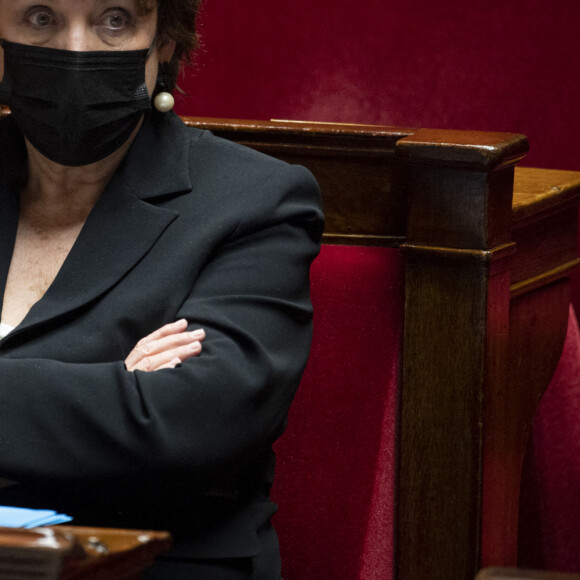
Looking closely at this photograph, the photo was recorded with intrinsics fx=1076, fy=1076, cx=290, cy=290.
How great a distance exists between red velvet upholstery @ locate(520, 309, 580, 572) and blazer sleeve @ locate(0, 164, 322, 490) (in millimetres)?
865

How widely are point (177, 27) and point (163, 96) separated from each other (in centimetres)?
11

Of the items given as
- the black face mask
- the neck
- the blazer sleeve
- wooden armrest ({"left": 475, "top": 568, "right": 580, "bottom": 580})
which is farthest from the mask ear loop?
wooden armrest ({"left": 475, "top": 568, "right": 580, "bottom": 580})

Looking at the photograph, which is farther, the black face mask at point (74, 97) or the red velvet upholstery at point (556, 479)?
the red velvet upholstery at point (556, 479)

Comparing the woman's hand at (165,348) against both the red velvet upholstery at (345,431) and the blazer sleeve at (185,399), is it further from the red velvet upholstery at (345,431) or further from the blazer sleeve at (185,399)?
the red velvet upholstery at (345,431)

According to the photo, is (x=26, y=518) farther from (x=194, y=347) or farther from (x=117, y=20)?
(x=117, y=20)

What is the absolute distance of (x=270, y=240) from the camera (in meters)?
1.43

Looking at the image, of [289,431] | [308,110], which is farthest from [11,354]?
[308,110]

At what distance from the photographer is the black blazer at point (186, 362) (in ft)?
4.11

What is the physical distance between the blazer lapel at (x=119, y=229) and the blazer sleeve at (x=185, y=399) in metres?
0.11

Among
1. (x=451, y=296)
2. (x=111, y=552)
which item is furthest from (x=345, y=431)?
(x=111, y=552)

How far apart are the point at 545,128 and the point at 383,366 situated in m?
1.18

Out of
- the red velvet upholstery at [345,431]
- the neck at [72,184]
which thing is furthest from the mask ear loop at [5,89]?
the red velvet upholstery at [345,431]

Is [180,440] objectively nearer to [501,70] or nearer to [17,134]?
[17,134]

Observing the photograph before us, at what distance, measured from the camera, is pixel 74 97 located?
1418 millimetres
